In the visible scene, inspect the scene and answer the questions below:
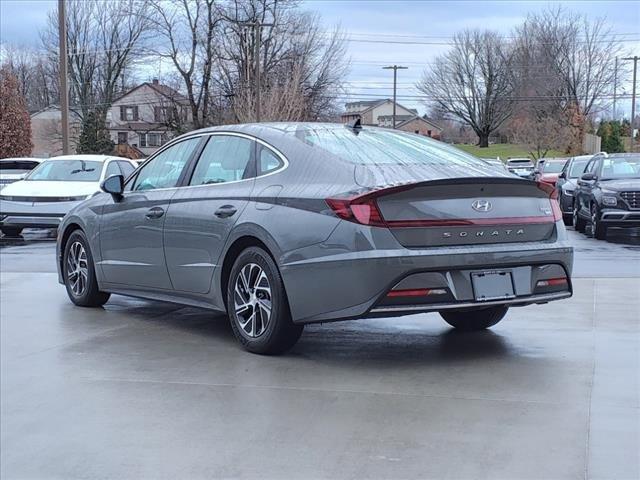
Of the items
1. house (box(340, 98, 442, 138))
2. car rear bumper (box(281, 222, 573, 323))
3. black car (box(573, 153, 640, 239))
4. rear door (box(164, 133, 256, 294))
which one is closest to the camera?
car rear bumper (box(281, 222, 573, 323))

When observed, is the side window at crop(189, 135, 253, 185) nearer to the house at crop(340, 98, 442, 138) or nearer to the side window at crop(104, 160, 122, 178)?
the side window at crop(104, 160, 122, 178)

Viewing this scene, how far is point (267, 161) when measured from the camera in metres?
5.89

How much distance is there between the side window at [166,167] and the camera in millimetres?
6738

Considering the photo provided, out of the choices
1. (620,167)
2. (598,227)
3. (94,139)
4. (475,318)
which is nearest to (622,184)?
(598,227)

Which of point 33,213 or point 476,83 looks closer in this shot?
point 33,213

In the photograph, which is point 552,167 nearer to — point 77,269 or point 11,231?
point 11,231

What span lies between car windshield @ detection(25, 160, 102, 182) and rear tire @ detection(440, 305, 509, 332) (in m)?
10.9

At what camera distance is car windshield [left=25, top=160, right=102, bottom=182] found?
15.9m

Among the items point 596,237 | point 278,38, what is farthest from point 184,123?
point 596,237

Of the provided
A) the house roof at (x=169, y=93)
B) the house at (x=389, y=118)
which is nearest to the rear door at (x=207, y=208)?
the house roof at (x=169, y=93)

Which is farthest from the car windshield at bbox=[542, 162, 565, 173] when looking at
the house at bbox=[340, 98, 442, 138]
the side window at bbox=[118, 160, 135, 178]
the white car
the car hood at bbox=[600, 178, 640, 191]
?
the house at bbox=[340, 98, 442, 138]

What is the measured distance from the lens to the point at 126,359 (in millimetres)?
5828

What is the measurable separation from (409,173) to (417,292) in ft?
2.60

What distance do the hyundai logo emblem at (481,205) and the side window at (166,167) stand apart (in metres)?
2.49
